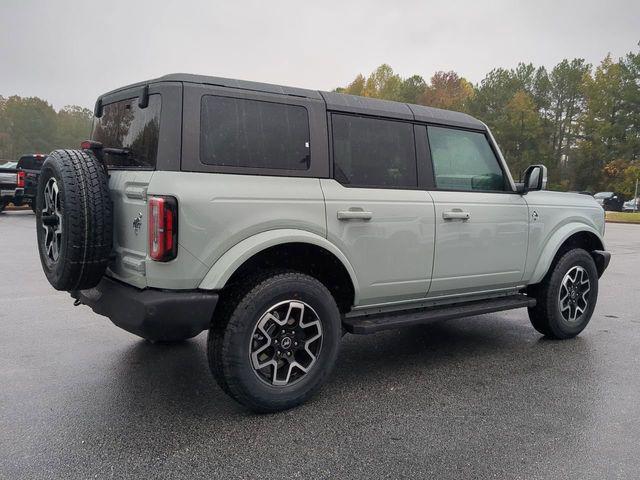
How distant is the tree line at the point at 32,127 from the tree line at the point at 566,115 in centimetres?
6537

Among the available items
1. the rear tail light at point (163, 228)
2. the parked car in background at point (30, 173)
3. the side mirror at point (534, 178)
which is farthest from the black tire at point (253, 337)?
the parked car in background at point (30, 173)

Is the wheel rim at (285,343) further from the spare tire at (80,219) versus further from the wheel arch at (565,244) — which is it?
the wheel arch at (565,244)

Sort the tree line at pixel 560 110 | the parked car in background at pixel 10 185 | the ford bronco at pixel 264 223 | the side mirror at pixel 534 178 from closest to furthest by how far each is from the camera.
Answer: the ford bronco at pixel 264 223
the side mirror at pixel 534 178
the parked car in background at pixel 10 185
the tree line at pixel 560 110

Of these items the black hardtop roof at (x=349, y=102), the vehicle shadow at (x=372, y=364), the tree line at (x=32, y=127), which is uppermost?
the tree line at (x=32, y=127)

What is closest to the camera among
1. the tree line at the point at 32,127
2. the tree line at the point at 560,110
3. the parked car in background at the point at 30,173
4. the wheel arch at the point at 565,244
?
the wheel arch at the point at 565,244

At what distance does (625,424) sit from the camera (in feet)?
10.3

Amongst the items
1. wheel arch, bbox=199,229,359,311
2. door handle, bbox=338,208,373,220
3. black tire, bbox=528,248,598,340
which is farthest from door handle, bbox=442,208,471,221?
black tire, bbox=528,248,598,340

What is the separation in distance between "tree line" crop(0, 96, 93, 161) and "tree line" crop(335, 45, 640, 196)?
65.4 m

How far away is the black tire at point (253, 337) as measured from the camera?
3.03 metres

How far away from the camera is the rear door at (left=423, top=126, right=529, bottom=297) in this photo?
4.03 m

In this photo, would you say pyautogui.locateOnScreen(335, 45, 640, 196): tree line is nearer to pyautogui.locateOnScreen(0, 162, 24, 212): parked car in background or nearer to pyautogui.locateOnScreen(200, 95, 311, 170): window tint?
pyautogui.locateOnScreen(0, 162, 24, 212): parked car in background

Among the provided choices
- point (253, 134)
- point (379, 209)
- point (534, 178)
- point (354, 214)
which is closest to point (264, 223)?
point (253, 134)

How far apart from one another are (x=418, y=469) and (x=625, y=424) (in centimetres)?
145

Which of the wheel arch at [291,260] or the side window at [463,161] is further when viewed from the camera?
the side window at [463,161]
